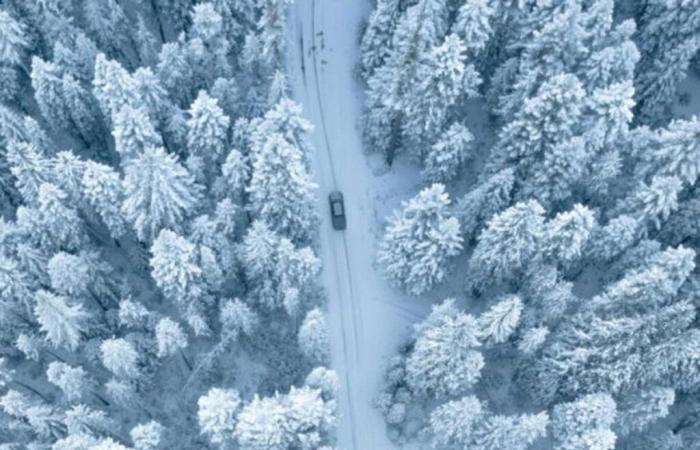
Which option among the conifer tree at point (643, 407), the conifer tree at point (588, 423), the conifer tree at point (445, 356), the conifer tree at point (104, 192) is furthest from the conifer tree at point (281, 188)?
the conifer tree at point (643, 407)

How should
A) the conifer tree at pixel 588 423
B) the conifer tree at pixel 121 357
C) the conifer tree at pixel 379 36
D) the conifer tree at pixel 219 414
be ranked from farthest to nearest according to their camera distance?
1. the conifer tree at pixel 379 36
2. the conifer tree at pixel 121 357
3. the conifer tree at pixel 219 414
4. the conifer tree at pixel 588 423

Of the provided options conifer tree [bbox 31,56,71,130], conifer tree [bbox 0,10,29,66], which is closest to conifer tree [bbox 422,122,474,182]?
conifer tree [bbox 31,56,71,130]

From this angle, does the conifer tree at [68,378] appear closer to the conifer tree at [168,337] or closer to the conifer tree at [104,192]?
the conifer tree at [168,337]

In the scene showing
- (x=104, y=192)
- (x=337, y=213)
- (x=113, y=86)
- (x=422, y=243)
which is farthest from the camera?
(x=337, y=213)

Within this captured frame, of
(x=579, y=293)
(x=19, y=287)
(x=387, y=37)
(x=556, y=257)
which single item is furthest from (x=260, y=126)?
(x=579, y=293)

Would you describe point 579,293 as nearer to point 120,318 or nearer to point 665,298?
point 665,298

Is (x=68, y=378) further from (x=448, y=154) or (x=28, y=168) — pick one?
(x=448, y=154)

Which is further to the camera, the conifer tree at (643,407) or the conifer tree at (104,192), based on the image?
the conifer tree at (104,192)

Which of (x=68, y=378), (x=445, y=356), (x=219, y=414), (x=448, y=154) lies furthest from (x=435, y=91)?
(x=68, y=378)
